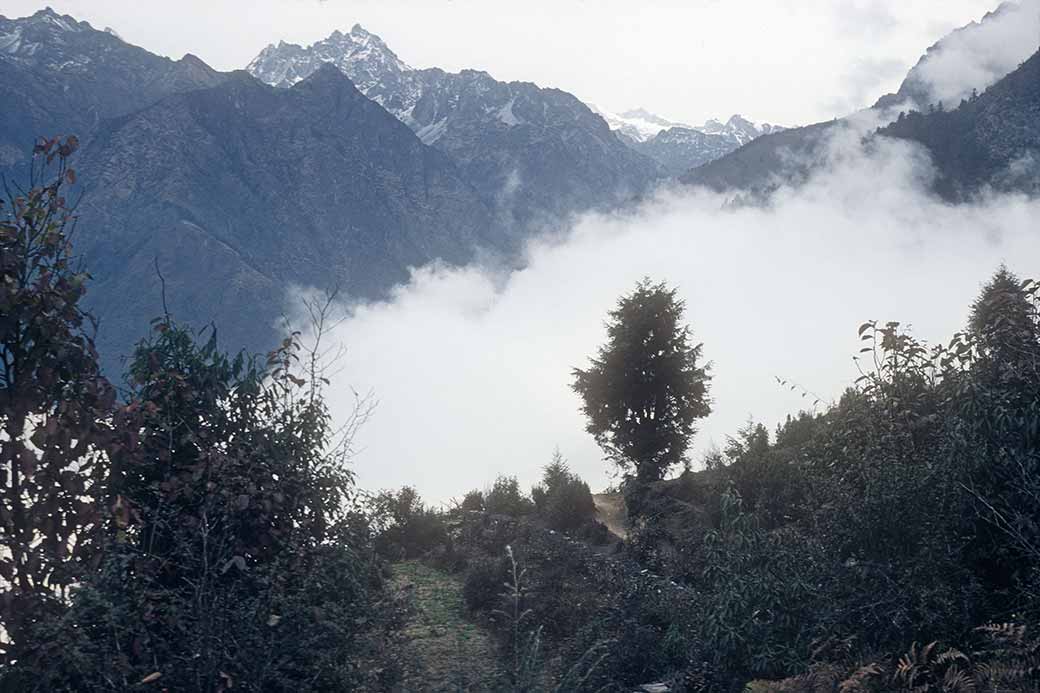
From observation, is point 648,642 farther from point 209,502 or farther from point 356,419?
point 209,502

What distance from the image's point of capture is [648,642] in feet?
32.3

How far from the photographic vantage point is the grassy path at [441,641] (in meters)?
Result: 9.59

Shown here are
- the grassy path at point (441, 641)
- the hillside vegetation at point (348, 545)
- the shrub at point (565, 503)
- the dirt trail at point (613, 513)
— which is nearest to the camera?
the hillside vegetation at point (348, 545)

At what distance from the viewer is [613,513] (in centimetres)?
2664

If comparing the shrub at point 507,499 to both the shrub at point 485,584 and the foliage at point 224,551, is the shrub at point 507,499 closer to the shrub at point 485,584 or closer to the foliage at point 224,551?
the shrub at point 485,584

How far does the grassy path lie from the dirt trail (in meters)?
7.37

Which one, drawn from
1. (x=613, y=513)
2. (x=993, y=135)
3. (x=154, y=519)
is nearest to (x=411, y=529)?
(x=613, y=513)

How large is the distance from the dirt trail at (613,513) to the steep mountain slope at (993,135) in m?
105

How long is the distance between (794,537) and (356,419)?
5.19 metres

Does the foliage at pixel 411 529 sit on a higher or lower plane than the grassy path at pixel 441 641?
higher

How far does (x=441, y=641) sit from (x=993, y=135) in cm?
12468

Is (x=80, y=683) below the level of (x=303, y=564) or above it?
below

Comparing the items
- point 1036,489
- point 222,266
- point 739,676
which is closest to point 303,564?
point 739,676

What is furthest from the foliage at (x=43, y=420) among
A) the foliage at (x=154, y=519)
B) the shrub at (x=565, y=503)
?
the shrub at (x=565, y=503)
